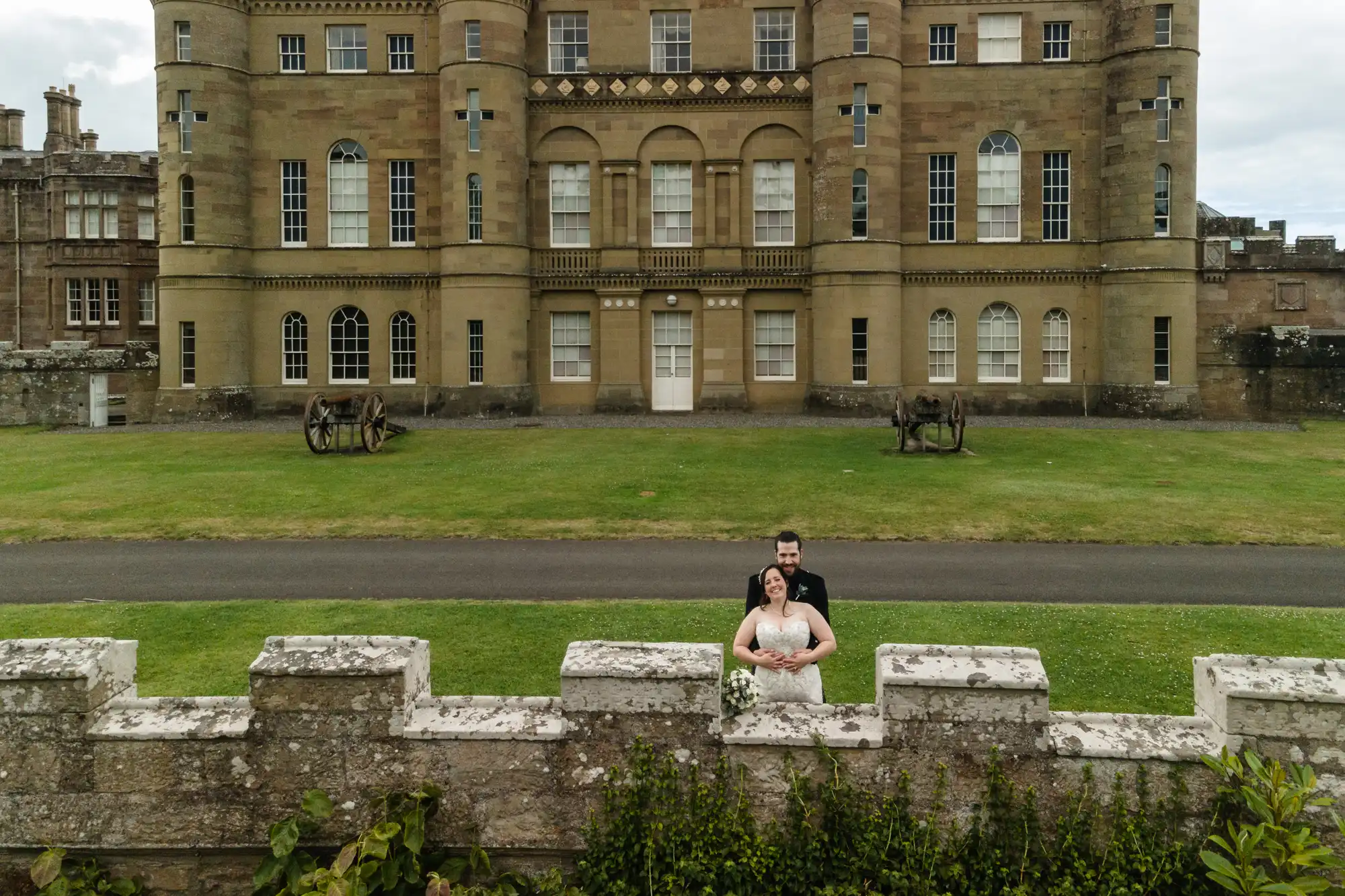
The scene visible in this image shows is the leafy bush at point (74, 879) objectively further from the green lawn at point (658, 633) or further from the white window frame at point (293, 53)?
the white window frame at point (293, 53)

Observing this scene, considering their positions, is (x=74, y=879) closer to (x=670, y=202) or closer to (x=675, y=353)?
(x=675, y=353)

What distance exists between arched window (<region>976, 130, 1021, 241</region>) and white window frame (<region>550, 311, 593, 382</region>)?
1354 centimetres

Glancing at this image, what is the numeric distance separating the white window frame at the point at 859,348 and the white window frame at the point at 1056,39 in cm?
1057

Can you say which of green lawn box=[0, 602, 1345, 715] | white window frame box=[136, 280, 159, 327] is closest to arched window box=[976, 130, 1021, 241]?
green lawn box=[0, 602, 1345, 715]

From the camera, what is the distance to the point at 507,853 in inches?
224

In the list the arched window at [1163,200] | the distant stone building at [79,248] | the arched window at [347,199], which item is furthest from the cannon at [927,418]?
the distant stone building at [79,248]

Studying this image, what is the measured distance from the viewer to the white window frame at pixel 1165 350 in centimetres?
3291

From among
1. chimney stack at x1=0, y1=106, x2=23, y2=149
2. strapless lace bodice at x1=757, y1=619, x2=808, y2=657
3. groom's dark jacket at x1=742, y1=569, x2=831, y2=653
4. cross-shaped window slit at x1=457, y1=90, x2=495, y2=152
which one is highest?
chimney stack at x1=0, y1=106, x2=23, y2=149

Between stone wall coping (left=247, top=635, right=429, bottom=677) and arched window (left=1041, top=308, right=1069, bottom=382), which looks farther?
arched window (left=1041, top=308, right=1069, bottom=382)

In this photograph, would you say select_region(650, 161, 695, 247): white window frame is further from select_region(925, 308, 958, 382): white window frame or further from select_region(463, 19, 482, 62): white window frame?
select_region(925, 308, 958, 382): white window frame

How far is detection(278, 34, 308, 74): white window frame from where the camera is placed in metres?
34.4

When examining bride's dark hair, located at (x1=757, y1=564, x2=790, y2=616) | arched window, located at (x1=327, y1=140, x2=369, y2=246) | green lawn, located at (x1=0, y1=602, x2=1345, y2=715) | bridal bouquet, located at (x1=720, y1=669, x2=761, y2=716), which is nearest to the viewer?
bridal bouquet, located at (x1=720, y1=669, x2=761, y2=716)

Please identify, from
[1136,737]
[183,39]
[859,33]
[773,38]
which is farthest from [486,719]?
[183,39]

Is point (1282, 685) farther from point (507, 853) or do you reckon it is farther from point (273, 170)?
point (273, 170)
